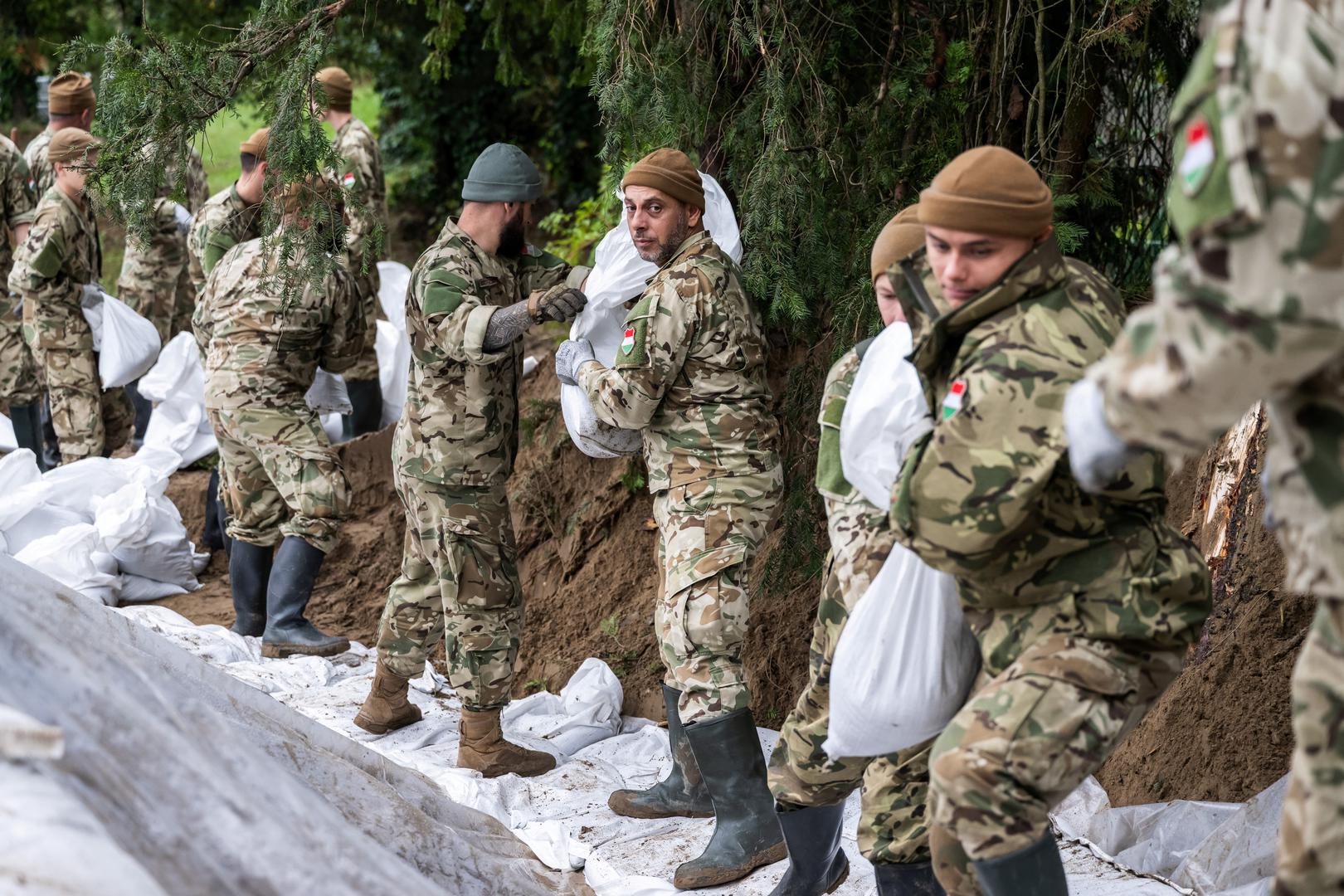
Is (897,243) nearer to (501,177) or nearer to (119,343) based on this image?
(501,177)

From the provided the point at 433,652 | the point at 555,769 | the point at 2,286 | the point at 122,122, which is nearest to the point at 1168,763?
the point at 555,769

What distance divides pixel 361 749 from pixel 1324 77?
2.73 meters

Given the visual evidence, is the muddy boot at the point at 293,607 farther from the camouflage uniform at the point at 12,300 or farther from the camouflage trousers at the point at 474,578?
the camouflage uniform at the point at 12,300

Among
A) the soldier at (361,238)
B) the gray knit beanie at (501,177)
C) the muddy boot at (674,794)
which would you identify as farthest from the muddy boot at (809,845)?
the soldier at (361,238)

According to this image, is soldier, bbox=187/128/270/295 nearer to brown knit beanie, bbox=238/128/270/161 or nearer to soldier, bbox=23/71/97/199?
brown knit beanie, bbox=238/128/270/161

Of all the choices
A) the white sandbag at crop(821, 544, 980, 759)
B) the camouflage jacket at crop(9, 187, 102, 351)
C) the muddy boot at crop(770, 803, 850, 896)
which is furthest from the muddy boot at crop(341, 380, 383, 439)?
the white sandbag at crop(821, 544, 980, 759)

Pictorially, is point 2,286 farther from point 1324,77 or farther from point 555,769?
point 1324,77

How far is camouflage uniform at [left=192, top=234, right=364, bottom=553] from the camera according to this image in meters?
6.41

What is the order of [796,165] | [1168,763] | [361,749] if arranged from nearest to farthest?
1. [361,749]
2. [1168,763]
3. [796,165]

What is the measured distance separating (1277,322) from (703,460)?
8.58 feet

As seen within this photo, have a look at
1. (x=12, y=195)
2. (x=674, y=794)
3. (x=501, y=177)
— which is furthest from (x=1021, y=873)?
(x=12, y=195)

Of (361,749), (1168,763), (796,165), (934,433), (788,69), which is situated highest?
(788,69)

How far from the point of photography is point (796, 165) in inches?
190

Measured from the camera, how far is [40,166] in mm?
9945
